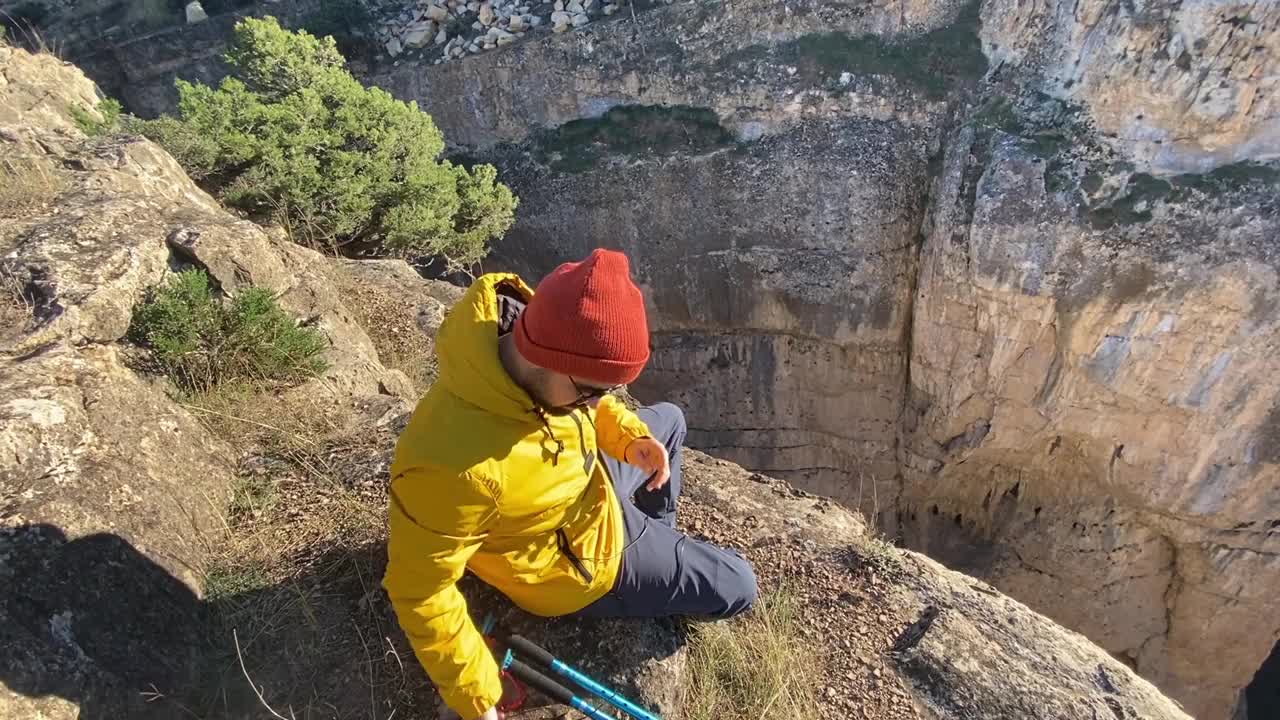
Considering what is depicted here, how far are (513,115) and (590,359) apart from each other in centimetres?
889

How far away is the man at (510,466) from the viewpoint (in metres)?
1.62

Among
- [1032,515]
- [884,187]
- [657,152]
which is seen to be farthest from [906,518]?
[657,152]

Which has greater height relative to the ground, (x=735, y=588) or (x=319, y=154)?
(x=319, y=154)

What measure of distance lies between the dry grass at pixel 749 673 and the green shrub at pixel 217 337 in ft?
7.26

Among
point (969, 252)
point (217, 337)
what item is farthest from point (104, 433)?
point (969, 252)

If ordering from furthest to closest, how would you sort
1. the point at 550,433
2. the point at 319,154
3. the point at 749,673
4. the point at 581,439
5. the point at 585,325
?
the point at 319,154
the point at 749,673
the point at 581,439
the point at 550,433
the point at 585,325

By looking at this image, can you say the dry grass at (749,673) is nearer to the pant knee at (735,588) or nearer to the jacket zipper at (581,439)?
the pant knee at (735,588)

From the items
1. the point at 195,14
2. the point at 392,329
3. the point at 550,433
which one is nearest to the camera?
the point at 550,433

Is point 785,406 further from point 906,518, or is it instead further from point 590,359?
point 590,359

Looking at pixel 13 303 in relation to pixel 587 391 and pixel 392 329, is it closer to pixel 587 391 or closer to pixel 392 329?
pixel 392 329

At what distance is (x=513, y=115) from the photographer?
31.6ft

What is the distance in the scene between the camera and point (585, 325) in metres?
1.58

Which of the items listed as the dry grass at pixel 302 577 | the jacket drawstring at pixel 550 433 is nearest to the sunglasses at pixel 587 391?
the jacket drawstring at pixel 550 433

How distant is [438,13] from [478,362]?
385 inches
